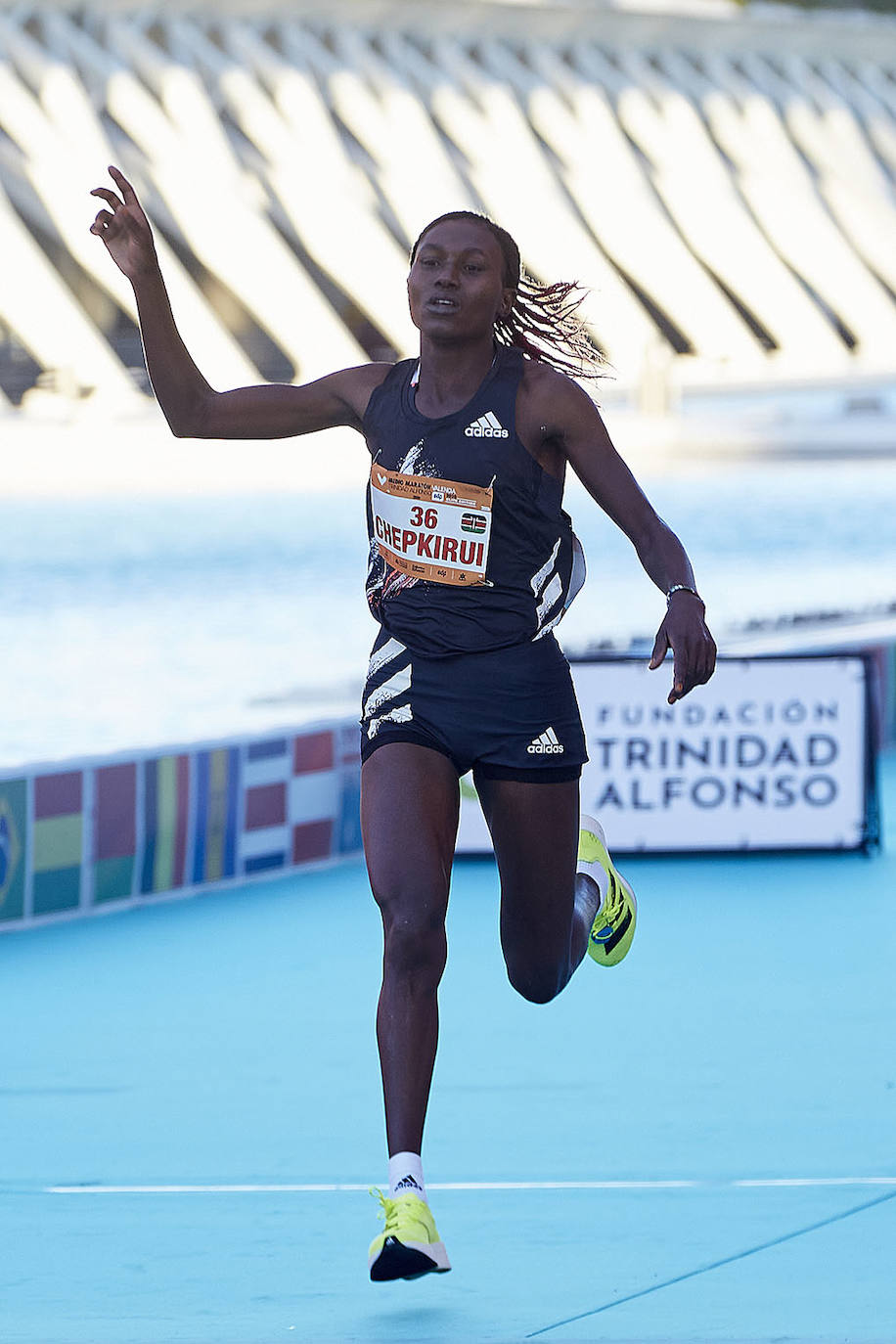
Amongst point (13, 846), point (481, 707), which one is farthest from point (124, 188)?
point (13, 846)

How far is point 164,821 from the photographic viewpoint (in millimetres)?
6754

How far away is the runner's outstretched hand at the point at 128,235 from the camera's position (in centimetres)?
371

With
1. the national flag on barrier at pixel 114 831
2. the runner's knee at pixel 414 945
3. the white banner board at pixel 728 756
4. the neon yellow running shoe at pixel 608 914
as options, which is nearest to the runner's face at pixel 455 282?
the runner's knee at pixel 414 945

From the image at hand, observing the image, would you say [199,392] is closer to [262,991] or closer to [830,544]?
[262,991]

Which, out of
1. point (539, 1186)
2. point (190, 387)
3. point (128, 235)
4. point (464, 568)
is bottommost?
point (539, 1186)

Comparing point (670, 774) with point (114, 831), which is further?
point (670, 774)

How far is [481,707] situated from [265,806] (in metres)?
3.67

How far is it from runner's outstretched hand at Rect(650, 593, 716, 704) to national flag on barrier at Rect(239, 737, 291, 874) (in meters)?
3.78

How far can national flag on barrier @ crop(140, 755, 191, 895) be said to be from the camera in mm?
6695

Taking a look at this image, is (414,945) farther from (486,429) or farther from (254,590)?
(254,590)

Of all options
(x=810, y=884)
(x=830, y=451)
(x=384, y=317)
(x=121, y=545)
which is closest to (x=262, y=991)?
(x=810, y=884)

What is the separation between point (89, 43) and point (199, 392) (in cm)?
3453

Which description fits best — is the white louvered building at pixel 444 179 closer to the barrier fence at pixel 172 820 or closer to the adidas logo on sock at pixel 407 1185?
the barrier fence at pixel 172 820

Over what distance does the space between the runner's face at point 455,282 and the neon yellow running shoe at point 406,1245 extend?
136 centimetres
